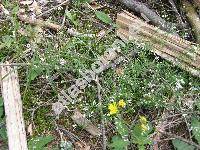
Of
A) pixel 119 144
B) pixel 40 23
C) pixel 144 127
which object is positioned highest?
pixel 40 23

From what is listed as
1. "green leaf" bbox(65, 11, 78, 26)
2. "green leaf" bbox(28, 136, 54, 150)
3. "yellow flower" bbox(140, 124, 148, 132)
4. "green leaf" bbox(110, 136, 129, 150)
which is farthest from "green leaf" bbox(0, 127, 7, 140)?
"green leaf" bbox(65, 11, 78, 26)

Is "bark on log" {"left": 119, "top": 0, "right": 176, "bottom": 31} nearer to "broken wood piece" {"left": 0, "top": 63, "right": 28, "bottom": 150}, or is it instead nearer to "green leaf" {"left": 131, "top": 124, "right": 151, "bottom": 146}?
"green leaf" {"left": 131, "top": 124, "right": 151, "bottom": 146}

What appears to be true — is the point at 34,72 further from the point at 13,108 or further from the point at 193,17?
the point at 193,17

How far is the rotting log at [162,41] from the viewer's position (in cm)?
419

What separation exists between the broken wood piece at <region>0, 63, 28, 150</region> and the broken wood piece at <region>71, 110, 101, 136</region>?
0.50m

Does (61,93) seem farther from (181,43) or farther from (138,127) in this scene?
(181,43)

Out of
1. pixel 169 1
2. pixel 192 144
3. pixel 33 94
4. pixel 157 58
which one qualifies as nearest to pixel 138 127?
pixel 192 144

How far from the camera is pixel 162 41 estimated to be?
4277 millimetres

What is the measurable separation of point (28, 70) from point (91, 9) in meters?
1.06

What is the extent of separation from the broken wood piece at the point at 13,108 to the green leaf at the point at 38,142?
55 mm

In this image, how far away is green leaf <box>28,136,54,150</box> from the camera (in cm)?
379

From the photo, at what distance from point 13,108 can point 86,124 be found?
27.0 inches

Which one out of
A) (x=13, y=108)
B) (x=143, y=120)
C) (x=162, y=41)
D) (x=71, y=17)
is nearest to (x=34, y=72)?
(x=13, y=108)

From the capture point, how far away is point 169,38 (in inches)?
169
